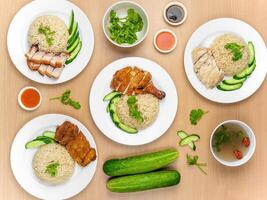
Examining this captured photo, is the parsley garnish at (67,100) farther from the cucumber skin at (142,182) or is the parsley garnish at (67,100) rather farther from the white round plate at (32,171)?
the cucumber skin at (142,182)

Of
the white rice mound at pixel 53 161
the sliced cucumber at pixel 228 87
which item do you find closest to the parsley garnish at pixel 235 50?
the sliced cucumber at pixel 228 87

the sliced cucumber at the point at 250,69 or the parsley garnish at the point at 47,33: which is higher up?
the parsley garnish at the point at 47,33

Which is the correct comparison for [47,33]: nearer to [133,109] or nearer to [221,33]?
[133,109]

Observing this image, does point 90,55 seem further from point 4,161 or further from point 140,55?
point 4,161

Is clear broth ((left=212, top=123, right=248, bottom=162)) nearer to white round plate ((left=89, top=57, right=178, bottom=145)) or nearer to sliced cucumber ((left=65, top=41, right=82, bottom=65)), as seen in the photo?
white round plate ((left=89, top=57, right=178, bottom=145))

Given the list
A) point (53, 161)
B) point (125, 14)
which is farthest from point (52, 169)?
point (125, 14)

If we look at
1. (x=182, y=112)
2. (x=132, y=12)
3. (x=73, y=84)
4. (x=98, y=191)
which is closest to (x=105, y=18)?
(x=132, y=12)

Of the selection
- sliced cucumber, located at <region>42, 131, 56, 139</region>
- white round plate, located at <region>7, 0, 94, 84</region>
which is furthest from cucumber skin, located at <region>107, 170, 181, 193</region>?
white round plate, located at <region>7, 0, 94, 84</region>
